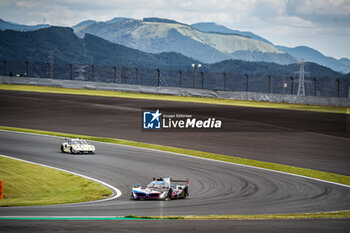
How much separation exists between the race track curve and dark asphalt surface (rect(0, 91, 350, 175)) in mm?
4070

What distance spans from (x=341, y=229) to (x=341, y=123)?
30036 millimetres

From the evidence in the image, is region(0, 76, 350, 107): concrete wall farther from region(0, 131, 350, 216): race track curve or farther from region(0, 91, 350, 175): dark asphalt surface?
region(0, 131, 350, 216): race track curve

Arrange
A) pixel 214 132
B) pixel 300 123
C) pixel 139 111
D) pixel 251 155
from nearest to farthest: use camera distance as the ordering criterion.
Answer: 1. pixel 251 155
2. pixel 214 132
3. pixel 300 123
4. pixel 139 111

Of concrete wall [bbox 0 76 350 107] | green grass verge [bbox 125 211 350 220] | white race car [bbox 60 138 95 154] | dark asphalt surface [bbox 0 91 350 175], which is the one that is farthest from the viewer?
concrete wall [bbox 0 76 350 107]

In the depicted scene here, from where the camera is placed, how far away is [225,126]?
1430 inches

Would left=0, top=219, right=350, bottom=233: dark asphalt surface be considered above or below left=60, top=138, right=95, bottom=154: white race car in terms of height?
below

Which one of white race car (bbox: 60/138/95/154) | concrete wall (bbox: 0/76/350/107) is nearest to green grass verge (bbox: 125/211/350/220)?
white race car (bbox: 60/138/95/154)

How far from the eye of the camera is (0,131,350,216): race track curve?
44.0ft

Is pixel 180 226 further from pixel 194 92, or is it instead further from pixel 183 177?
pixel 194 92

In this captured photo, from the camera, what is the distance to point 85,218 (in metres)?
11.5

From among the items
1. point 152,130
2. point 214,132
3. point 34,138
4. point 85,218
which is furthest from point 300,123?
point 85,218

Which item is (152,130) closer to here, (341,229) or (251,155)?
(251,155)

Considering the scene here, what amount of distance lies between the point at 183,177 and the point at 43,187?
5431 mm

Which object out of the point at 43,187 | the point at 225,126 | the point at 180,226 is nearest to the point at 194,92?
the point at 225,126
